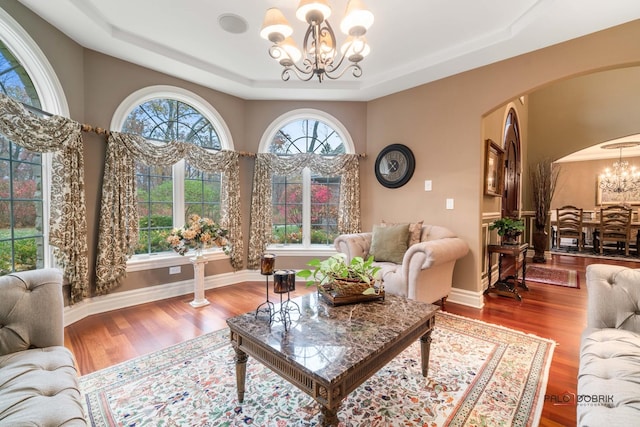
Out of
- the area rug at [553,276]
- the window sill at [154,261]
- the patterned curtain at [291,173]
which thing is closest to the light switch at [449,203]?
the patterned curtain at [291,173]

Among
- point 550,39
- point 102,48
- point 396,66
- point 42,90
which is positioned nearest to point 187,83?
point 102,48

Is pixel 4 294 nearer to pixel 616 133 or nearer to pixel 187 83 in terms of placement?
pixel 187 83

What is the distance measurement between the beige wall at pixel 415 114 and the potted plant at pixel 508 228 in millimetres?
403

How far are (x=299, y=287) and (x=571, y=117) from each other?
6321 millimetres

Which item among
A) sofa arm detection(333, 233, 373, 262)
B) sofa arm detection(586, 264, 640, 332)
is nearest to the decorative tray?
sofa arm detection(586, 264, 640, 332)

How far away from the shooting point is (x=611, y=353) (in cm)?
129

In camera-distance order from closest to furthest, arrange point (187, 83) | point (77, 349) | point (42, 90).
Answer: point (77, 349)
point (42, 90)
point (187, 83)

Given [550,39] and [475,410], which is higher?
[550,39]

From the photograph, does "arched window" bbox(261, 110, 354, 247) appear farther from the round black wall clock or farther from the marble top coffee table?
the marble top coffee table

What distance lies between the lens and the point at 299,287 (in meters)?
3.96

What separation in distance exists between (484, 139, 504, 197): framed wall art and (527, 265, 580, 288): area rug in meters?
1.63

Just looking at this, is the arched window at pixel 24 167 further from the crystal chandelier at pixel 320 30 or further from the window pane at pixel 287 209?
the window pane at pixel 287 209

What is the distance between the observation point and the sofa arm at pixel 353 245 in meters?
3.40

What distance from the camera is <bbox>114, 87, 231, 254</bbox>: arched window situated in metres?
3.37
